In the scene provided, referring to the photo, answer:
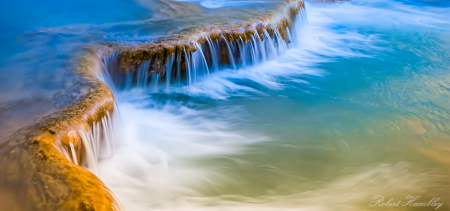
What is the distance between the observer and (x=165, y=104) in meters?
4.89

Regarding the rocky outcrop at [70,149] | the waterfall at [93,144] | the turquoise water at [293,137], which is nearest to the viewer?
the rocky outcrop at [70,149]

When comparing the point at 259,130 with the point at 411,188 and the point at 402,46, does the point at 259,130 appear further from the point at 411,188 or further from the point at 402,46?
the point at 402,46

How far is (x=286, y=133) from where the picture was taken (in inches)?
163

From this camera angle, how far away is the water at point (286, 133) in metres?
3.15

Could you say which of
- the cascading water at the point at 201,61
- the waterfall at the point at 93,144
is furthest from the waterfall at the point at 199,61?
the waterfall at the point at 93,144

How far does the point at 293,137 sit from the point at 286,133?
113 millimetres

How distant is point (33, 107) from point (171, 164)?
1.42m

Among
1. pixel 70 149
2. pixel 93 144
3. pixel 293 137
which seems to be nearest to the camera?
pixel 70 149

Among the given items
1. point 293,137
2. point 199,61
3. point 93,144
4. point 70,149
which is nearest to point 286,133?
point 293,137

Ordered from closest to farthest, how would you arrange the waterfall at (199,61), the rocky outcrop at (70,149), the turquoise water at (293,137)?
1. the rocky outcrop at (70,149)
2. the turquoise water at (293,137)
3. the waterfall at (199,61)

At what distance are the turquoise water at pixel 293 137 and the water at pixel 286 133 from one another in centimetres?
1

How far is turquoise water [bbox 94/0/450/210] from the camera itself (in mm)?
3137

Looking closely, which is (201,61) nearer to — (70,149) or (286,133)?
(286,133)

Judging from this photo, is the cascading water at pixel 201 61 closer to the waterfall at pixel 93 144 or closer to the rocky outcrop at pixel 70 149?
the rocky outcrop at pixel 70 149
